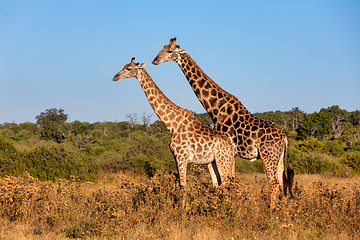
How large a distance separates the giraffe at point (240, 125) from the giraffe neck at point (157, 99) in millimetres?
476

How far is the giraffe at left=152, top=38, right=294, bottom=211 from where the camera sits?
1027 centimetres

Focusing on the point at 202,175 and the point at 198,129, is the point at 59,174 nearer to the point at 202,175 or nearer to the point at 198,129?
the point at 202,175

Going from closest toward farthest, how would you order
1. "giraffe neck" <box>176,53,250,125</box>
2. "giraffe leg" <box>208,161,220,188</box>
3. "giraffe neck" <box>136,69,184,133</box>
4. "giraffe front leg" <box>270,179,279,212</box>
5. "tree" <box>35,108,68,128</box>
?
"giraffe front leg" <box>270,179,279,212</box> → "giraffe leg" <box>208,161,220,188</box> → "giraffe neck" <box>136,69,184,133</box> → "giraffe neck" <box>176,53,250,125</box> → "tree" <box>35,108,68,128</box>

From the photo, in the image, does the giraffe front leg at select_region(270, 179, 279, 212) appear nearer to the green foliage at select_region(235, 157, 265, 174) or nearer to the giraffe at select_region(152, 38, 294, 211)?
the giraffe at select_region(152, 38, 294, 211)

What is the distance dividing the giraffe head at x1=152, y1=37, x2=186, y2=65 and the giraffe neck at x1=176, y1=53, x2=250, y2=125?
10.4 inches

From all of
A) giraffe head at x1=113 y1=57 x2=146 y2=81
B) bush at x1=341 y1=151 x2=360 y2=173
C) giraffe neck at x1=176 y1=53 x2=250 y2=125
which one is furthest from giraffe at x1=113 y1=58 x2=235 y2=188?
bush at x1=341 y1=151 x2=360 y2=173

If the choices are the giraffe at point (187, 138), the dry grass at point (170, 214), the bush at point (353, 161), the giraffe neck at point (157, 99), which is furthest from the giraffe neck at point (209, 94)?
the bush at point (353, 161)

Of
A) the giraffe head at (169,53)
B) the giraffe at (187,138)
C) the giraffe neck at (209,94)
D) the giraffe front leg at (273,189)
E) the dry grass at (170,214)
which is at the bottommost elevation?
the dry grass at (170,214)

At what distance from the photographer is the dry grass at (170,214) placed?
8.59 metres

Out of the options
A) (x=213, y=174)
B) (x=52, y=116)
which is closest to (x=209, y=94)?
(x=213, y=174)

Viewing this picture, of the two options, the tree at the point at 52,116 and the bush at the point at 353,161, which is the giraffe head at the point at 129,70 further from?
the tree at the point at 52,116

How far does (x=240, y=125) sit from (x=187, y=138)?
4.64 ft

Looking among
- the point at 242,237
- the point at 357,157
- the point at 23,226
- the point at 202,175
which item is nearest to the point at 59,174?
the point at 202,175

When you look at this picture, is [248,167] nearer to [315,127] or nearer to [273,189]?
[273,189]
